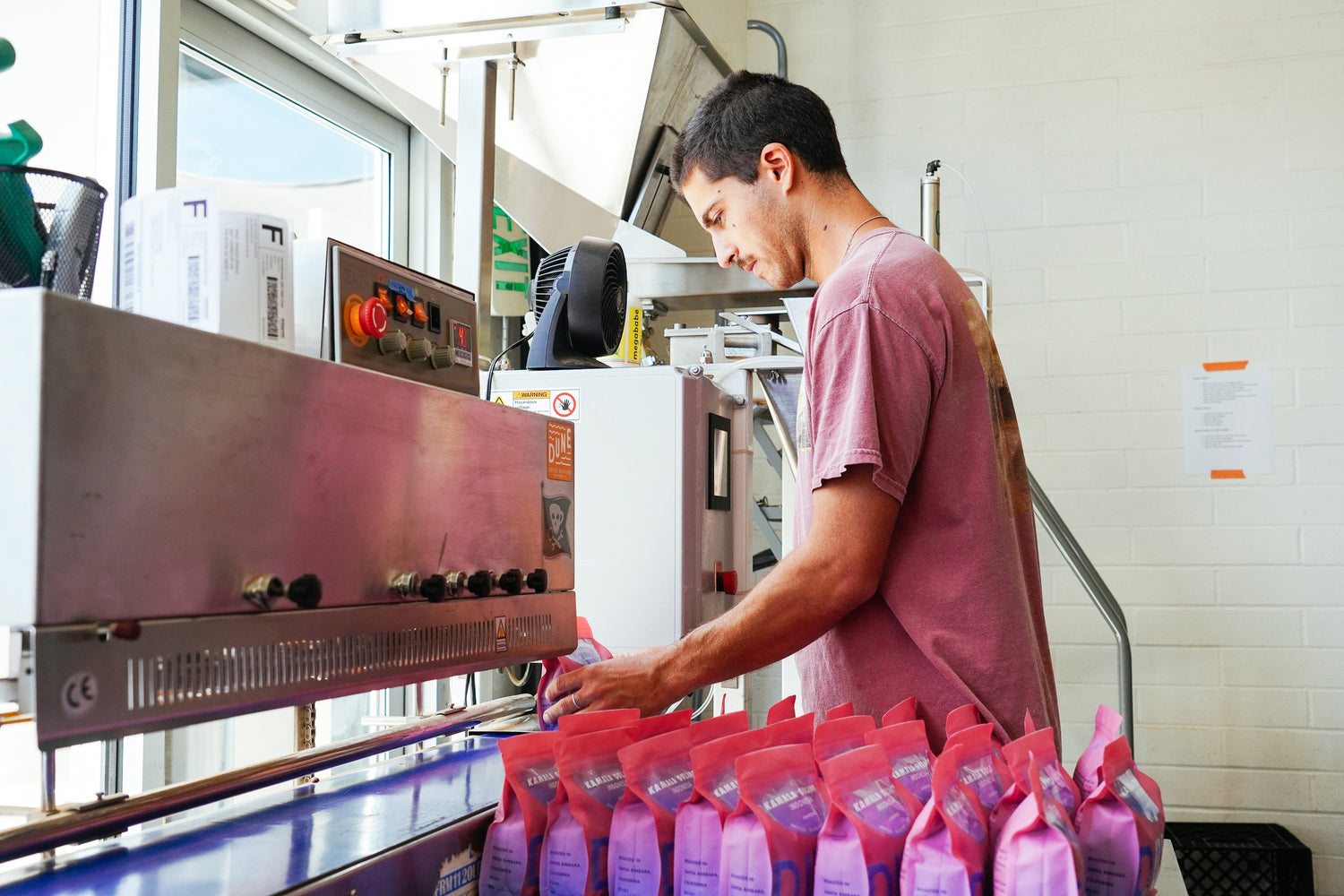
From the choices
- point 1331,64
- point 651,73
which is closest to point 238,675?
point 651,73

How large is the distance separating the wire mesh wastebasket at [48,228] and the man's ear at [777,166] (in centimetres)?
87

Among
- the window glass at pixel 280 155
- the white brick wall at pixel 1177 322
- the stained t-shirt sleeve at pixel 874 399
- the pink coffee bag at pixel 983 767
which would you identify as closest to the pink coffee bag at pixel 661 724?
the pink coffee bag at pixel 983 767

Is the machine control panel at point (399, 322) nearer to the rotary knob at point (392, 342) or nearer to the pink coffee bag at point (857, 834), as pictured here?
the rotary knob at point (392, 342)

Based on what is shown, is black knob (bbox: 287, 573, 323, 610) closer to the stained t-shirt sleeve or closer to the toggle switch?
the toggle switch

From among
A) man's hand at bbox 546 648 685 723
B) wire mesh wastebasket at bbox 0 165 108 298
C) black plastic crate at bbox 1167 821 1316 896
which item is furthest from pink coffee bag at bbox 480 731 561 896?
black plastic crate at bbox 1167 821 1316 896

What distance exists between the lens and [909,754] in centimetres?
83

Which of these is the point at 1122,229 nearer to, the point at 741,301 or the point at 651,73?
the point at 741,301

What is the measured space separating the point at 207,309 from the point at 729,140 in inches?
34.4

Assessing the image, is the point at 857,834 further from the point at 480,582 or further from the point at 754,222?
the point at 754,222

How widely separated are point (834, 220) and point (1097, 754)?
0.81 m

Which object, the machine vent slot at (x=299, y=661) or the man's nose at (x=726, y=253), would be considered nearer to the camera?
the machine vent slot at (x=299, y=661)

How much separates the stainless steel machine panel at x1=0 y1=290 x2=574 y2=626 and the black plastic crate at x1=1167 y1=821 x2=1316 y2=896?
2.43m

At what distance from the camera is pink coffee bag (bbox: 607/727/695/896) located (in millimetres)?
747

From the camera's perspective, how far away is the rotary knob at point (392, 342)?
2.93ft
